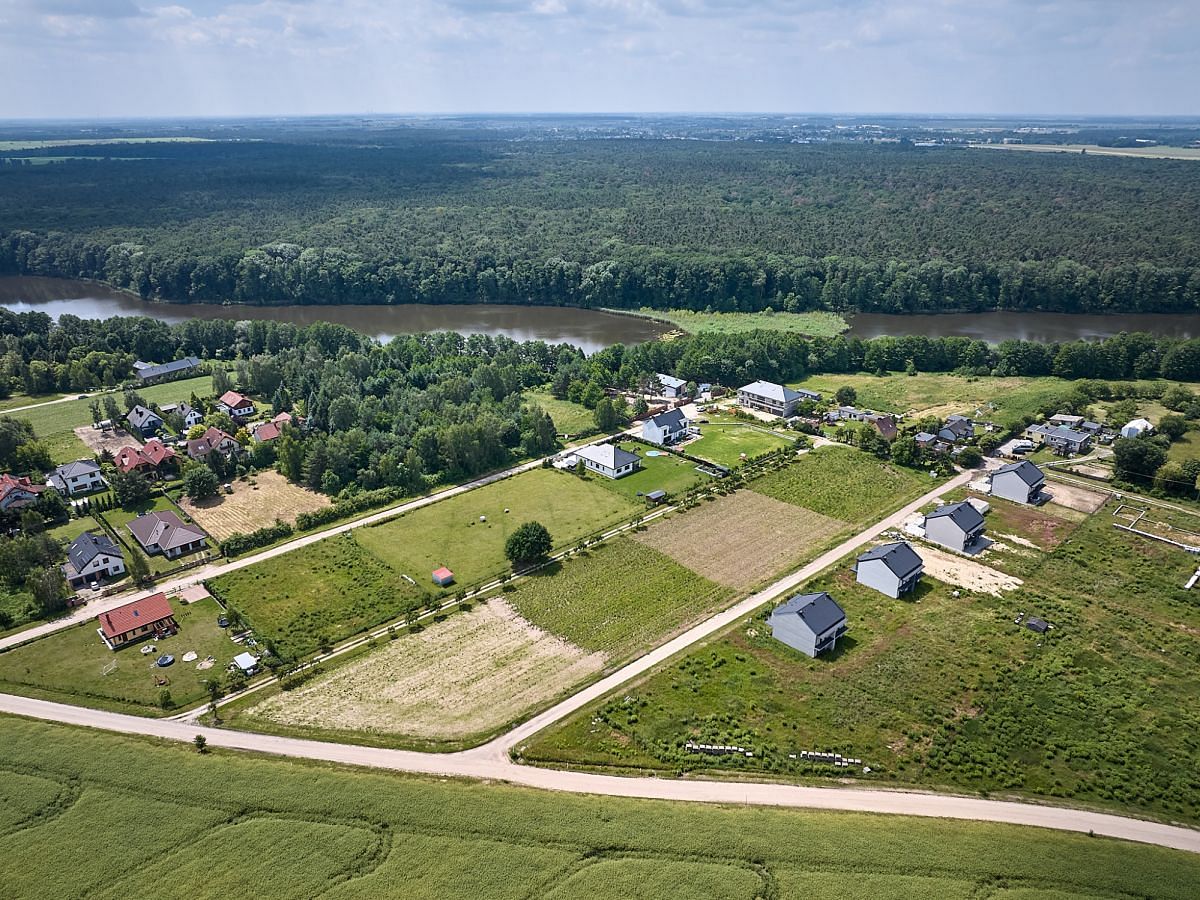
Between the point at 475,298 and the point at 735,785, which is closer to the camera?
the point at 735,785

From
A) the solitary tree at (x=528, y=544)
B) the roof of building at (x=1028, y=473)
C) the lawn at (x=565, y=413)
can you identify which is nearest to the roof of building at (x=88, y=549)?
the solitary tree at (x=528, y=544)

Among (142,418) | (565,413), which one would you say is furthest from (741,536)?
(142,418)

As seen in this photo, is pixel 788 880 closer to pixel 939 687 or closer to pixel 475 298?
pixel 939 687

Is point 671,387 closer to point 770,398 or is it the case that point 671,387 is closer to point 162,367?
point 770,398

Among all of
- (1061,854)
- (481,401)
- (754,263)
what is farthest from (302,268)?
(1061,854)

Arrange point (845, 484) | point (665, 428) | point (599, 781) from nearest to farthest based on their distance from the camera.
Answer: point (599, 781)
point (845, 484)
point (665, 428)

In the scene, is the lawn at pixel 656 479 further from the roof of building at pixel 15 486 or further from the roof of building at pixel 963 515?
the roof of building at pixel 15 486
